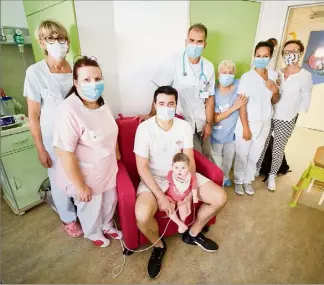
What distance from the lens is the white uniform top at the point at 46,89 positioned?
1197mm

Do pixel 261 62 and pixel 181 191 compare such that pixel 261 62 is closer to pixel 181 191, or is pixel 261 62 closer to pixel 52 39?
pixel 181 191

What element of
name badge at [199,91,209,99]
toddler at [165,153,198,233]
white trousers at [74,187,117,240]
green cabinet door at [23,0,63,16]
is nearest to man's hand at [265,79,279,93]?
name badge at [199,91,209,99]

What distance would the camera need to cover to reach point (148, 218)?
1.19 m

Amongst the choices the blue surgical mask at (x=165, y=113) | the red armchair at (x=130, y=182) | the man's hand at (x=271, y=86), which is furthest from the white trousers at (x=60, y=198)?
the man's hand at (x=271, y=86)

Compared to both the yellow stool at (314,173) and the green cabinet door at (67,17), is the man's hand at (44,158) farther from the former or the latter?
the yellow stool at (314,173)

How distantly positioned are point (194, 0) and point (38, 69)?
1416mm

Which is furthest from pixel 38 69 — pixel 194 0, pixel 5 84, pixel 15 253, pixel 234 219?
pixel 234 219

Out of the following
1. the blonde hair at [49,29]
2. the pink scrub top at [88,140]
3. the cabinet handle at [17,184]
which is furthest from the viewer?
the cabinet handle at [17,184]

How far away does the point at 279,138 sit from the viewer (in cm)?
197

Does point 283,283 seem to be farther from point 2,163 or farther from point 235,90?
point 2,163

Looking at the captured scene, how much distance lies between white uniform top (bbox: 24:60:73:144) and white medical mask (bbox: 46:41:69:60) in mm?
88

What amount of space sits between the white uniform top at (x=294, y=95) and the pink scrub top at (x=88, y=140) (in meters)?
1.54

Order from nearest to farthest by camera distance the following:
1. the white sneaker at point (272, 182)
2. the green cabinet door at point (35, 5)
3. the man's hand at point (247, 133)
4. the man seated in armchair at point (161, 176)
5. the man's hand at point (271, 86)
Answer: the man seated in armchair at point (161, 176) → the green cabinet door at point (35, 5) → the man's hand at point (271, 86) → the man's hand at point (247, 133) → the white sneaker at point (272, 182)

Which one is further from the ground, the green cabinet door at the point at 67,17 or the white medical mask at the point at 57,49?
the green cabinet door at the point at 67,17
